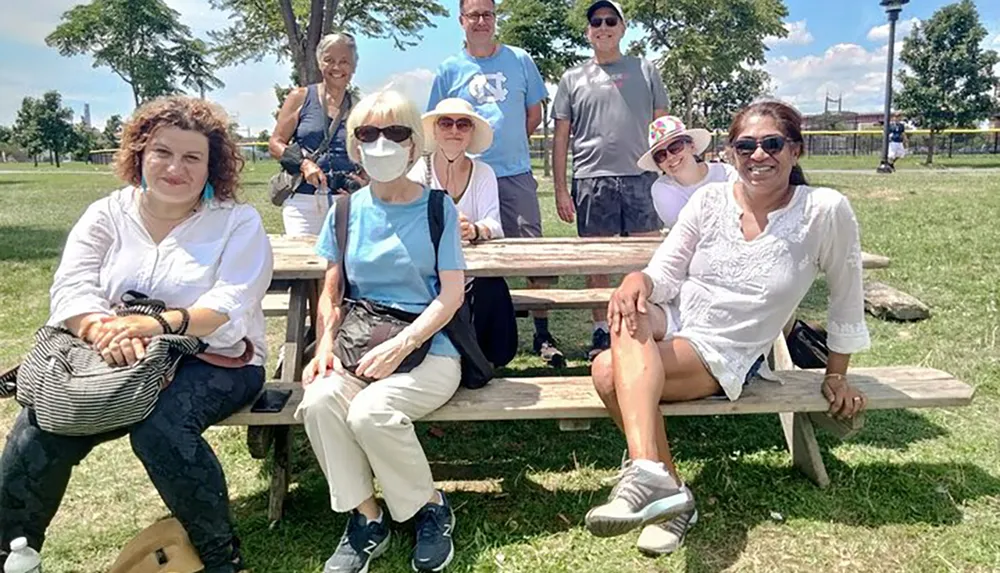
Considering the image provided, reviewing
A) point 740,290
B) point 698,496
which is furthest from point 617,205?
point 698,496

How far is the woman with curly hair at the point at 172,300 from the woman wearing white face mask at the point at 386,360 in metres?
0.31

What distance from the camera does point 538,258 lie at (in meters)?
3.51

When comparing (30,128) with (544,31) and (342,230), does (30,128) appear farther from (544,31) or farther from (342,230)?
(342,230)

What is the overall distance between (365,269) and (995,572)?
2.40 meters

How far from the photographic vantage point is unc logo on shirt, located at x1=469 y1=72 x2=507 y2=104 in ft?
15.2

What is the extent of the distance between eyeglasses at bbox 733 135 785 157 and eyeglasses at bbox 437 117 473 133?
139 centimetres

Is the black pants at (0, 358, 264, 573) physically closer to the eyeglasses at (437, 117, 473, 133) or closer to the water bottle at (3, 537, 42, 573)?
the water bottle at (3, 537, 42, 573)

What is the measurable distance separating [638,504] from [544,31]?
21.5 metres

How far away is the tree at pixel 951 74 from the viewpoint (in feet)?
97.9

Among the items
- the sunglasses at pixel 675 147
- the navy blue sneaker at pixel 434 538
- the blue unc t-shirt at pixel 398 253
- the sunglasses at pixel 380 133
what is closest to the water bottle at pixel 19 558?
the navy blue sneaker at pixel 434 538

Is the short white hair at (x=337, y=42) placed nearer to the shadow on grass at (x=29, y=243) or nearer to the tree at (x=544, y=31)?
the shadow on grass at (x=29, y=243)

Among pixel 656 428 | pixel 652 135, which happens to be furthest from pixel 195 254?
pixel 652 135

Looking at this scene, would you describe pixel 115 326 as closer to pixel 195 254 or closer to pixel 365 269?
pixel 195 254

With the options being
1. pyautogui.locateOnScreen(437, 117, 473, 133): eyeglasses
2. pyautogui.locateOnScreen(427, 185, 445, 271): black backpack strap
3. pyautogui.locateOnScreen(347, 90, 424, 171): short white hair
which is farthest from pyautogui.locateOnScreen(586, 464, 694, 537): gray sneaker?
pyautogui.locateOnScreen(437, 117, 473, 133): eyeglasses
